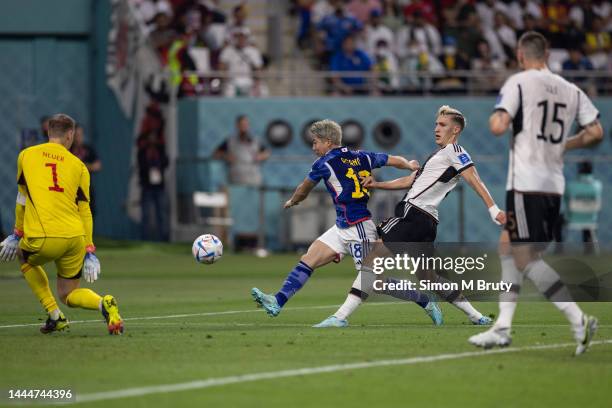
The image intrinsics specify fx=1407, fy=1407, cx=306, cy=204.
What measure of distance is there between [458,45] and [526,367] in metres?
22.8

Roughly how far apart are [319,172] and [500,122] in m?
3.28


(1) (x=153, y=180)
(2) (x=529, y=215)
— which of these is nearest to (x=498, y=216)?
(2) (x=529, y=215)

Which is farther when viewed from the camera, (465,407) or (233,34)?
(233,34)

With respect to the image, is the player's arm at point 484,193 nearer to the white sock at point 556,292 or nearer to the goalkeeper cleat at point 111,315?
the white sock at point 556,292

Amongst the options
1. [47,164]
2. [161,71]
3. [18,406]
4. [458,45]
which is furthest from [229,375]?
[458,45]

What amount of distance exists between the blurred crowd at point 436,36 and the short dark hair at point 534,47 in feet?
61.7

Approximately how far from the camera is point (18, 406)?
8.03m

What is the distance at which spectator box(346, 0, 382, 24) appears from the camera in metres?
31.7

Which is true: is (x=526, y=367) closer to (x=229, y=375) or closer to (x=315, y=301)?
(x=229, y=375)

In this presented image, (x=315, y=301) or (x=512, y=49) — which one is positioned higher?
(x=512, y=49)

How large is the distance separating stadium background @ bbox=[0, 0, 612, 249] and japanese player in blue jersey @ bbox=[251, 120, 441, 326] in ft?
50.9

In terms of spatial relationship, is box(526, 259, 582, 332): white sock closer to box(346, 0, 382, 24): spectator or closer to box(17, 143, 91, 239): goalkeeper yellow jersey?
box(17, 143, 91, 239): goalkeeper yellow jersey

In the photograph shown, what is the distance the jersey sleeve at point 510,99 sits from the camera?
33.6 feet

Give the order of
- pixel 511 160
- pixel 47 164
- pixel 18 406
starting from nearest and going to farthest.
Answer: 1. pixel 18 406
2. pixel 511 160
3. pixel 47 164
